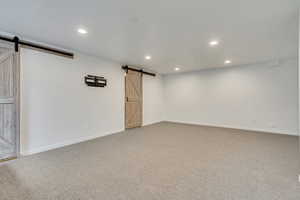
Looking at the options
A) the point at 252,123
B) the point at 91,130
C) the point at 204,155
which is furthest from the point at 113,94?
the point at 252,123

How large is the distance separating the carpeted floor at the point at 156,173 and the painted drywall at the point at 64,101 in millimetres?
470

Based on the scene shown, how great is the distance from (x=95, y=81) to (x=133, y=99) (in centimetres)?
190

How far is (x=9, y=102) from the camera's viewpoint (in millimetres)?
2986

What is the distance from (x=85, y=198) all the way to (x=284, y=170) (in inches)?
129

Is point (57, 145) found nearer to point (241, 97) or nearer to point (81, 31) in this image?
point (81, 31)

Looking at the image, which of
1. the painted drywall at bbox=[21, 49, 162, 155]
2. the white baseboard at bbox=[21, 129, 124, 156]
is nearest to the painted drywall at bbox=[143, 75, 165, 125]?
the painted drywall at bbox=[21, 49, 162, 155]

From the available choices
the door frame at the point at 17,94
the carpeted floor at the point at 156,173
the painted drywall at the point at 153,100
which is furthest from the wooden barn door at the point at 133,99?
the door frame at the point at 17,94

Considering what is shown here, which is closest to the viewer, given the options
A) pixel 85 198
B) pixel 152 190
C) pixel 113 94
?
pixel 85 198

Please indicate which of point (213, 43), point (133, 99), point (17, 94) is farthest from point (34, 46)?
point (213, 43)

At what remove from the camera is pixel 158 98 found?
7539mm

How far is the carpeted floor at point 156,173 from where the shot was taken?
A: 1896mm

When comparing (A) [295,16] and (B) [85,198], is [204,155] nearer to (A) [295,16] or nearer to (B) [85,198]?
(B) [85,198]

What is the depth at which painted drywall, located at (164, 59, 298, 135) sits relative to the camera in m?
4.92

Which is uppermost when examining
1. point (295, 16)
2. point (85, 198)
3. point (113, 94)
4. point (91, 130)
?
point (295, 16)
